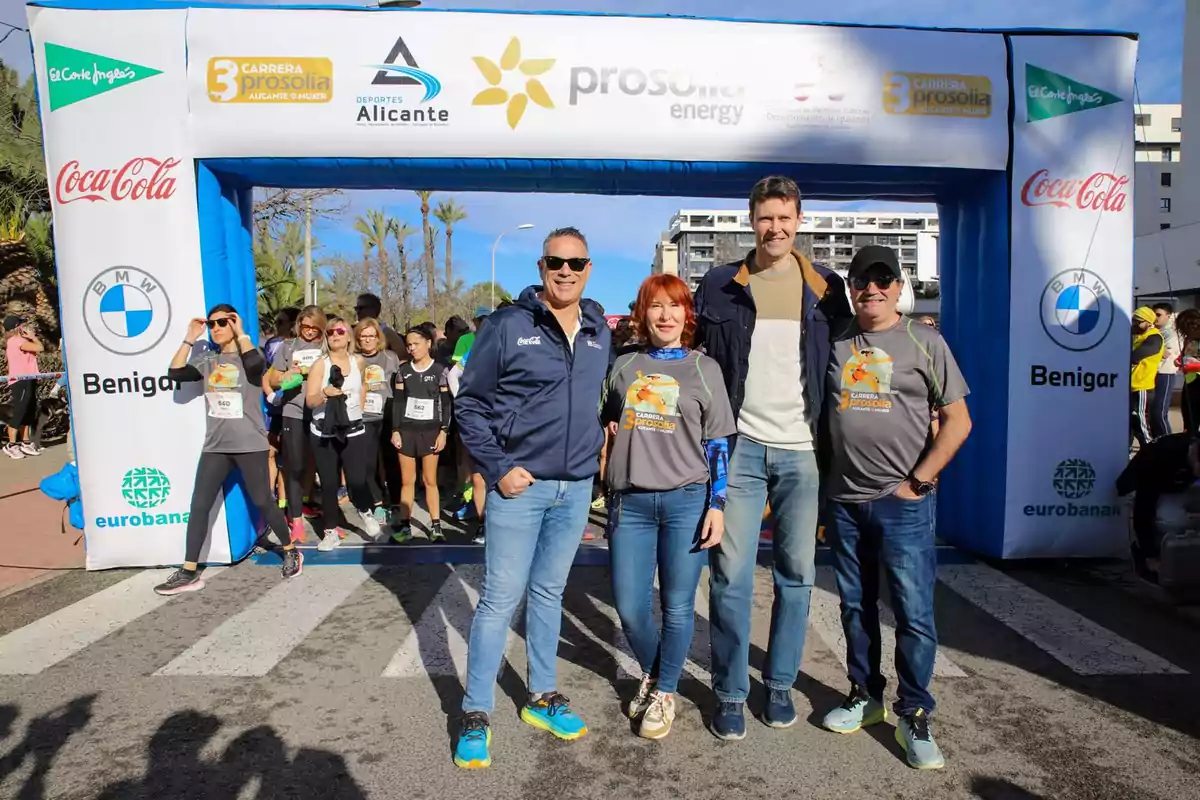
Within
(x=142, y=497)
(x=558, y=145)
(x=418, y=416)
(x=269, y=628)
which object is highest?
(x=558, y=145)

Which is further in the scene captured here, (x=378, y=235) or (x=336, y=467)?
(x=378, y=235)

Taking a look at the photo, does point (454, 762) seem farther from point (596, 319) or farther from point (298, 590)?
point (298, 590)

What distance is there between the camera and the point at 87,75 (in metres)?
5.02

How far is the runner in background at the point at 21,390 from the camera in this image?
1058 cm

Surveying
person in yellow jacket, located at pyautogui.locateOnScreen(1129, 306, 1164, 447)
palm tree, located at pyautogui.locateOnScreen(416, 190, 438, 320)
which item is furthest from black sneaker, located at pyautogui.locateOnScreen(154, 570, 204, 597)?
palm tree, located at pyautogui.locateOnScreen(416, 190, 438, 320)

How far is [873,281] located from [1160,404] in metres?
8.31

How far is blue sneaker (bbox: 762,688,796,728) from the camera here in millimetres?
3188

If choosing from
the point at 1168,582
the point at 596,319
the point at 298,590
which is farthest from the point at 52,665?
the point at 1168,582

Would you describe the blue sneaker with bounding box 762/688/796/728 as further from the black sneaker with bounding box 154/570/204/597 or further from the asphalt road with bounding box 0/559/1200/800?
the black sneaker with bounding box 154/570/204/597

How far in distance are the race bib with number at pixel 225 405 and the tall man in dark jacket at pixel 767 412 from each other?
3.45m

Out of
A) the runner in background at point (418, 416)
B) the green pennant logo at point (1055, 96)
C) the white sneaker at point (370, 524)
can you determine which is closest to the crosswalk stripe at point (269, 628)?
the white sneaker at point (370, 524)

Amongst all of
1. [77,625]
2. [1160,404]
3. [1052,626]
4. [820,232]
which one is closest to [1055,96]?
[1052,626]

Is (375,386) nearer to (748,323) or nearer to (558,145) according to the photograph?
(558,145)

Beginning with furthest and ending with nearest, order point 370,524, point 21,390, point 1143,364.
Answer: point 21,390
point 1143,364
point 370,524
